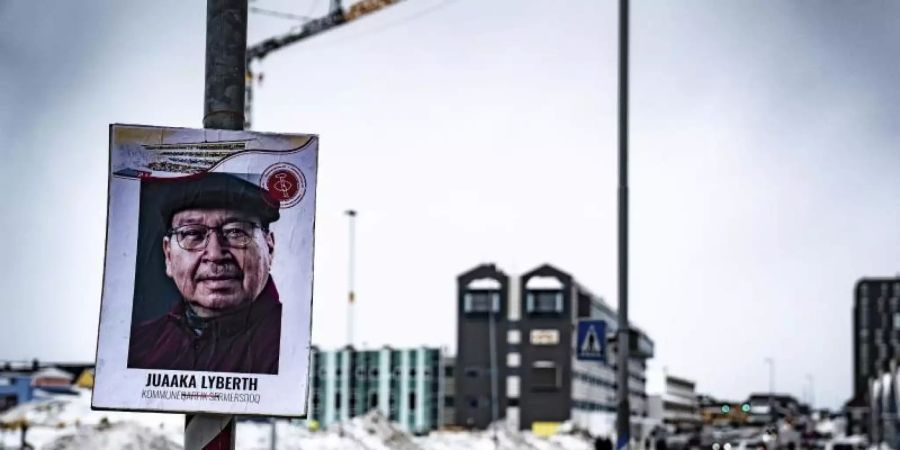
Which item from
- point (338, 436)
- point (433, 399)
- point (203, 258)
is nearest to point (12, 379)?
point (433, 399)

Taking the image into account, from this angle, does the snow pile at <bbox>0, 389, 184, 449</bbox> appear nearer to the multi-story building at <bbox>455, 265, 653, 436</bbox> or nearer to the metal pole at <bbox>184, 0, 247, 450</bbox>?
the metal pole at <bbox>184, 0, 247, 450</bbox>

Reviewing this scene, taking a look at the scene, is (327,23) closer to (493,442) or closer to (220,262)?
(493,442)

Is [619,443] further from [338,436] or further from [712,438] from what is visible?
[712,438]

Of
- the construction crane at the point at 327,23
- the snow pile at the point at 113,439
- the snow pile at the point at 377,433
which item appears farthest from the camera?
the construction crane at the point at 327,23

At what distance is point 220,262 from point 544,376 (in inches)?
4374

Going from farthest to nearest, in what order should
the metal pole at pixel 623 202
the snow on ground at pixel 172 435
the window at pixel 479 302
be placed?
1. the window at pixel 479 302
2. the snow on ground at pixel 172 435
3. the metal pole at pixel 623 202

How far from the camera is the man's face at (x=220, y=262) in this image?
609cm

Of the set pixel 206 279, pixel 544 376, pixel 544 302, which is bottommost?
pixel 544 376

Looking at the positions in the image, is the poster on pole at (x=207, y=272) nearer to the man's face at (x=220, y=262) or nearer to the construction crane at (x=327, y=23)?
the man's face at (x=220, y=262)

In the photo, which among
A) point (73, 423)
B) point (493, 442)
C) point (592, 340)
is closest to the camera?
point (592, 340)

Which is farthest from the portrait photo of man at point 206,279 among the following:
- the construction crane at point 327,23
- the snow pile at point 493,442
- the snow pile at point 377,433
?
the construction crane at point 327,23

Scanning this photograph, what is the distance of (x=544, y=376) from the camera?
11600cm

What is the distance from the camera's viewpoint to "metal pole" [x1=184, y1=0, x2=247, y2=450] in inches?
239

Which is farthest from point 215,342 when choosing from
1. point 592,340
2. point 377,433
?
point 377,433
